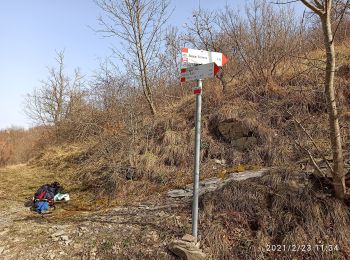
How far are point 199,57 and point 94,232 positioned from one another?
3025 mm

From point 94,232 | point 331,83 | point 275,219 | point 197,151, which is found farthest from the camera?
point 94,232

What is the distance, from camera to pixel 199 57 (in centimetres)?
338

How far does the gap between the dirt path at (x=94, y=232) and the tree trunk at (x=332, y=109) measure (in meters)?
2.24

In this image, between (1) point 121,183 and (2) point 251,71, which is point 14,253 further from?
(2) point 251,71

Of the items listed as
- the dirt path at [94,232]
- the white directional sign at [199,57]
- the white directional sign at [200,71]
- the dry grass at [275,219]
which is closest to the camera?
the white directional sign at [200,71]

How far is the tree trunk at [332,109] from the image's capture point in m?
3.51

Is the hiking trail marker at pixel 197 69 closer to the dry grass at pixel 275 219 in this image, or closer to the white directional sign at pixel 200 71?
the white directional sign at pixel 200 71

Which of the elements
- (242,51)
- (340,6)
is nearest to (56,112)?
(242,51)

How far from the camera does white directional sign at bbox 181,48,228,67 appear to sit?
3.30 m

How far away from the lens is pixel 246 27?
9.60m
